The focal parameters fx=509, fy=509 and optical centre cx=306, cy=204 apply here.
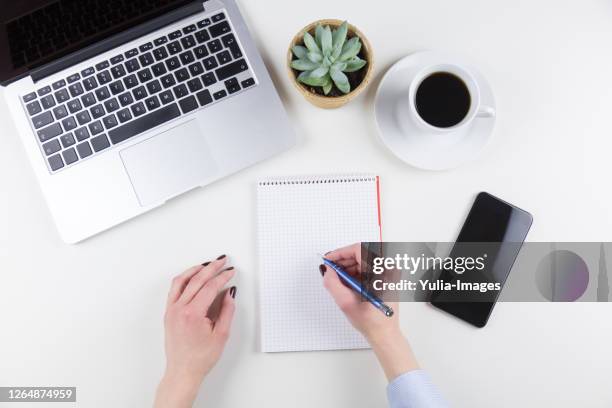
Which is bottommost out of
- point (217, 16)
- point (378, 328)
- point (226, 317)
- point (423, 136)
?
point (378, 328)

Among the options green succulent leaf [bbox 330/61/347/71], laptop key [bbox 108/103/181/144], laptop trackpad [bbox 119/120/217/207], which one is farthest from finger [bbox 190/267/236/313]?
green succulent leaf [bbox 330/61/347/71]

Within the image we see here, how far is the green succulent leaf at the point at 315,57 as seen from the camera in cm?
76

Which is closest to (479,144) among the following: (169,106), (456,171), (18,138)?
(456,171)

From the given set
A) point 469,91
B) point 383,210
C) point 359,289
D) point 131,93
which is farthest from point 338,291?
point 131,93

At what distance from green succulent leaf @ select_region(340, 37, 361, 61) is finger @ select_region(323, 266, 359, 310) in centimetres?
34

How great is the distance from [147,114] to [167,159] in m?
0.08

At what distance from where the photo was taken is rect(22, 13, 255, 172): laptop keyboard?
2.81 feet

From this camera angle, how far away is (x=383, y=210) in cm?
88

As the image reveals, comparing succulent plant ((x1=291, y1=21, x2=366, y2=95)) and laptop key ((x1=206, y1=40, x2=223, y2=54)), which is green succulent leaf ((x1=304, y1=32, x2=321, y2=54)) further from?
laptop key ((x1=206, y1=40, x2=223, y2=54))

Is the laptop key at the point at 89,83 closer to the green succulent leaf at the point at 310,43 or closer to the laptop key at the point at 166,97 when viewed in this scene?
the laptop key at the point at 166,97

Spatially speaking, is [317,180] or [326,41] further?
[317,180]

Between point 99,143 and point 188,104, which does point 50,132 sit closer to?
point 99,143

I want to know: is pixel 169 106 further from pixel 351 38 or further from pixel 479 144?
pixel 479 144

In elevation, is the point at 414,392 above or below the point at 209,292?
below
